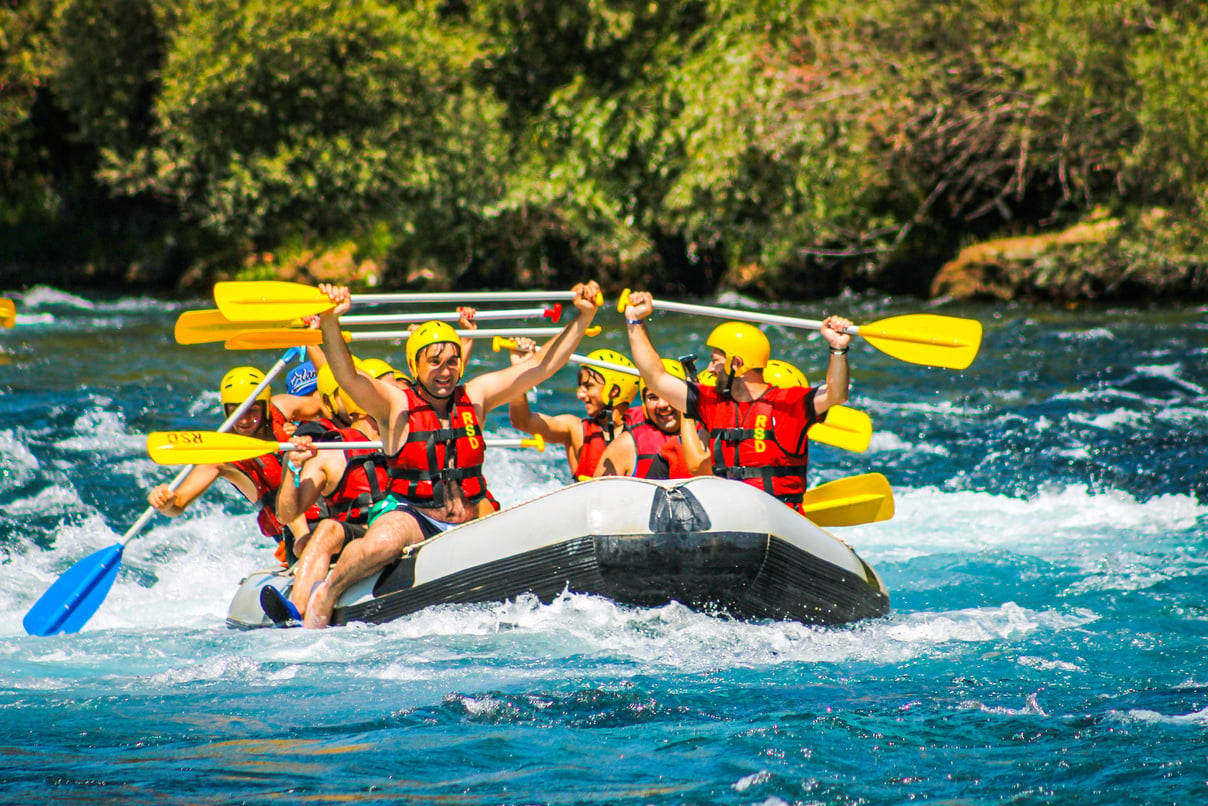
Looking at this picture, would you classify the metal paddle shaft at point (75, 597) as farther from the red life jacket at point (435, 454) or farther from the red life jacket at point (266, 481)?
the red life jacket at point (435, 454)

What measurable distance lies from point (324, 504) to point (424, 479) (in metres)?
0.92

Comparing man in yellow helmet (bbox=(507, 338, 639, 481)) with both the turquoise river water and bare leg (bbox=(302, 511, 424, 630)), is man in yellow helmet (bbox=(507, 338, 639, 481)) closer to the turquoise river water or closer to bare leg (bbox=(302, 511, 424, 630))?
the turquoise river water

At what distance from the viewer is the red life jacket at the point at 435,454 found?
5746 millimetres

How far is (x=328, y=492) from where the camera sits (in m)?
6.29

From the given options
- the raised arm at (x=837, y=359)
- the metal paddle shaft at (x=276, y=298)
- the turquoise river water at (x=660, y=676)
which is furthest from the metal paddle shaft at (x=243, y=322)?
the turquoise river water at (x=660, y=676)

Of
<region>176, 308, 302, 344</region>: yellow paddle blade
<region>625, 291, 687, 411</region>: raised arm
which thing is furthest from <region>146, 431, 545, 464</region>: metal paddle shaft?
<region>625, 291, 687, 411</region>: raised arm

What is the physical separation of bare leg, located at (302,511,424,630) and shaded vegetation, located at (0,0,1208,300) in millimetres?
12899

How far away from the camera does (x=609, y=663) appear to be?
5.02 meters

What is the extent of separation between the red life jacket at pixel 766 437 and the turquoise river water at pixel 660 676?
2.96 ft

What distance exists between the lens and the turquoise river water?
3.92 metres

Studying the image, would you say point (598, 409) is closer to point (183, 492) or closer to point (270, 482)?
point (270, 482)

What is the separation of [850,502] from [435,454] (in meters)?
2.22

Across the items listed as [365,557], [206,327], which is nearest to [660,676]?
[365,557]

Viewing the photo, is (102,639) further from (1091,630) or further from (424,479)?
(1091,630)
